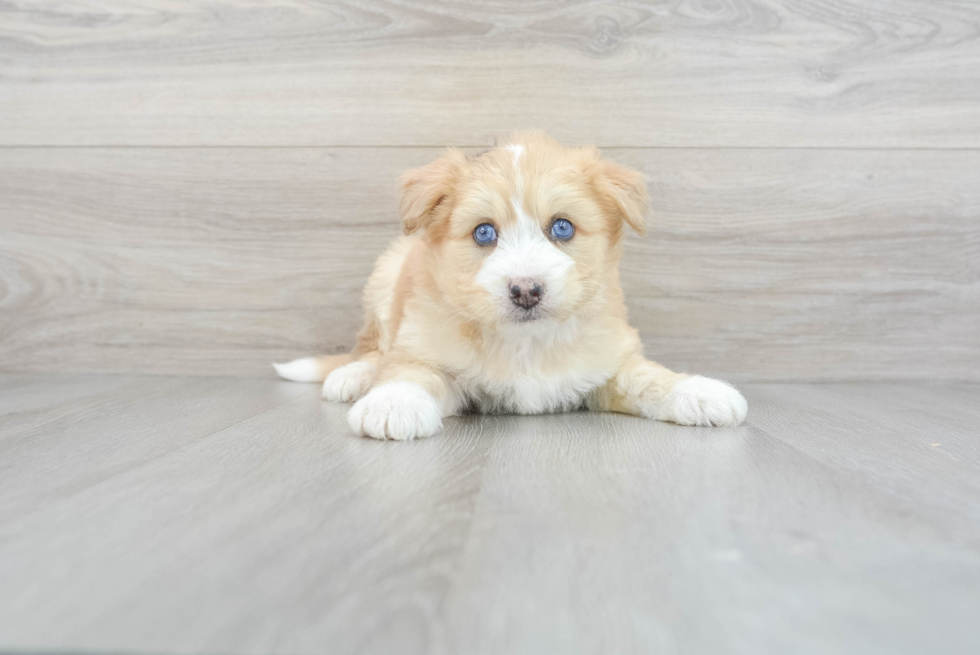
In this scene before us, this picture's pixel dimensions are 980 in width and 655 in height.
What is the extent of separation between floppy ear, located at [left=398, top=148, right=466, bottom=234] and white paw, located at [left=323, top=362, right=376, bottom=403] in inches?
20.4

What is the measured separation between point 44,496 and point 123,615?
18.9 inches

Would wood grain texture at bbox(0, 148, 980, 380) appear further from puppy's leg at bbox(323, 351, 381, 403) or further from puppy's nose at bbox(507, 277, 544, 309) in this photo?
puppy's nose at bbox(507, 277, 544, 309)

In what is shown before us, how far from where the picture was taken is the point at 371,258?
2.38 meters

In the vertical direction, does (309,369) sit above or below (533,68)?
below

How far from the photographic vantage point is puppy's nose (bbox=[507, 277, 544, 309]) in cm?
144

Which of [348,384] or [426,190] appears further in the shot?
[348,384]

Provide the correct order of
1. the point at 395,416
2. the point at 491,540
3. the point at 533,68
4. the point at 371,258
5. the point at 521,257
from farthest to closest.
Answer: the point at 371,258
the point at 533,68
the point at 521,257
the point at 395,416
the point at 491,540

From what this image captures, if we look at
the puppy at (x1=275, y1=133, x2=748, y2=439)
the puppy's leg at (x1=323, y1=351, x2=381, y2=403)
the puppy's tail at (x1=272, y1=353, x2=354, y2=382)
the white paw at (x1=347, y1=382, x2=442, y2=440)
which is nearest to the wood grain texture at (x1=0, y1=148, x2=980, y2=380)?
the puppy's tail at (x1=272, y1=353, x2=354, y2=382)

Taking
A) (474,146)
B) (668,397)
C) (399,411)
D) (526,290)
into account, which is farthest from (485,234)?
(474,146)

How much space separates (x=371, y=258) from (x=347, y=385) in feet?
1.95

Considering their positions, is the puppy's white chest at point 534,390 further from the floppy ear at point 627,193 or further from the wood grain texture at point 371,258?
the wood grain texture at point 371,258

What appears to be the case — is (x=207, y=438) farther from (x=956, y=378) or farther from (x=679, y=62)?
(x=956, y=378)

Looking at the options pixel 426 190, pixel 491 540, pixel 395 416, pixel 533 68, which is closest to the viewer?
pixel 491 540

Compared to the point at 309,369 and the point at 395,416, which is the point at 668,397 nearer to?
the point at 395,416
